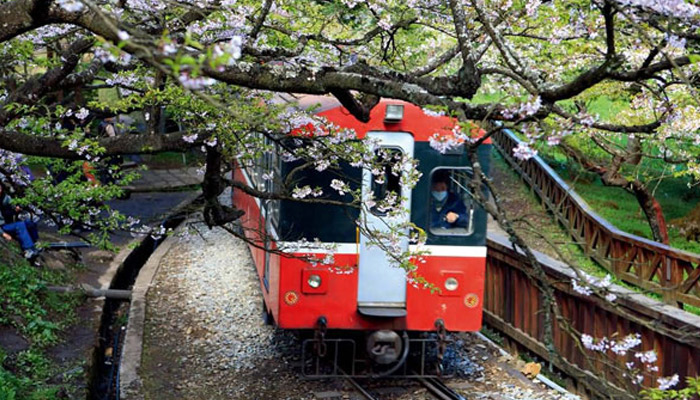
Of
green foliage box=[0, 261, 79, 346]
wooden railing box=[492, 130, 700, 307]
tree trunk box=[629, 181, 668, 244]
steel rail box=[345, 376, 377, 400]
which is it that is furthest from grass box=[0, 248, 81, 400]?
tree trunk box=[629, 181, 668, 244]

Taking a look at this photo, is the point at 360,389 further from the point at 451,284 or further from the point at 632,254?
the point at 632,254

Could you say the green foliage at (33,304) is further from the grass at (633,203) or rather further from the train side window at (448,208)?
the grass at (633,203)

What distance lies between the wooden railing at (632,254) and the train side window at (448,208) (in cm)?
104

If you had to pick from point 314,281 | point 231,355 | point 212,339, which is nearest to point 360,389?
point 314,281

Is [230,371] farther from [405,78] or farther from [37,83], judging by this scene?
[405,78]

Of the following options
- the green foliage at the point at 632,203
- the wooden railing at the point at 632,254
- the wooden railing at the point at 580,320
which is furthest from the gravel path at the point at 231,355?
the green foliage at the point at 632,203

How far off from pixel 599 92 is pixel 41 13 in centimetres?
812

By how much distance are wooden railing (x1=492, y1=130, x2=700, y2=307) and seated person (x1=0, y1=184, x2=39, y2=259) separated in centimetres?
701

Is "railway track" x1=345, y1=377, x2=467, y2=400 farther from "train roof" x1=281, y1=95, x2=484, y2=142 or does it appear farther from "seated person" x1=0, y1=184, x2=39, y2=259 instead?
"seated person" x1=0, y1=184, x2=39, y2=259

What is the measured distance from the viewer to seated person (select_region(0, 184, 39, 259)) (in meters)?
12.1

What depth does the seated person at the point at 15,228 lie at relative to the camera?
1206 centimetres

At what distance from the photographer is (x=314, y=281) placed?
878 centimetres

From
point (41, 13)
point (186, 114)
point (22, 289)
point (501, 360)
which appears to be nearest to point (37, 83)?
point (186, 114)

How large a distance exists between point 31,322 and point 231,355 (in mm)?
2543
